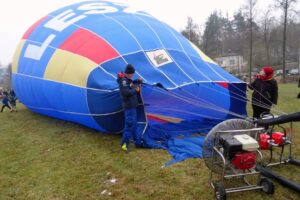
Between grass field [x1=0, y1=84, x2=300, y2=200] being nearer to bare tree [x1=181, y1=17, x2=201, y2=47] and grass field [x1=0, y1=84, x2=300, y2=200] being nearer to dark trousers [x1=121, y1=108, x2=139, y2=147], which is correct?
dark trousers [x1=121, y1=108, x2=139, y2=147]

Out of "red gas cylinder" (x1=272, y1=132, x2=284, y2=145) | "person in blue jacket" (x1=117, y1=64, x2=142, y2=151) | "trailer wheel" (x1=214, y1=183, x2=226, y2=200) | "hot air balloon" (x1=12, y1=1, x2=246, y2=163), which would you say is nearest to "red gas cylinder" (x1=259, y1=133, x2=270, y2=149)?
"red gas cylinder" (x1=272, y1=132, x2=284, y2=145)

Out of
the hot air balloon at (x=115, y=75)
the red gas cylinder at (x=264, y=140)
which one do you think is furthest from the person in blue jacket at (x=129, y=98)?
the red gas cylinder at (x=264, y=140)

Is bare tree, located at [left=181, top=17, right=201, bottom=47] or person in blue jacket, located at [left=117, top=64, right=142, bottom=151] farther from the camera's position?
bare tree, located at [left=181, top=17, right=201, bottom=47]

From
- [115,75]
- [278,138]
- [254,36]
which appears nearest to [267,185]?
[278,138]

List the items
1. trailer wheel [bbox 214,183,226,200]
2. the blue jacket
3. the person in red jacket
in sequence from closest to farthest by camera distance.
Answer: trailer wheel [bbox 214,183,226,200]
the blue jacket
the person in red jacket

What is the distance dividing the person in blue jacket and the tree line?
→ 23.3m

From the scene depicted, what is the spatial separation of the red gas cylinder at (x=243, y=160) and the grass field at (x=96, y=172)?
31 centimetres

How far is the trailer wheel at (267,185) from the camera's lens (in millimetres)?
3113

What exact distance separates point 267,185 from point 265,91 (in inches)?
96.3

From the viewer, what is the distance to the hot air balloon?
16.5ft

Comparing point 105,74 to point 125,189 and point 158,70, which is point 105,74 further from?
point 125,189

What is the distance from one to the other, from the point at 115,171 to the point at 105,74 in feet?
5.61

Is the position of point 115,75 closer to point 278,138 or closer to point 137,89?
point 137,89

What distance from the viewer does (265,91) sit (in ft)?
17.3
